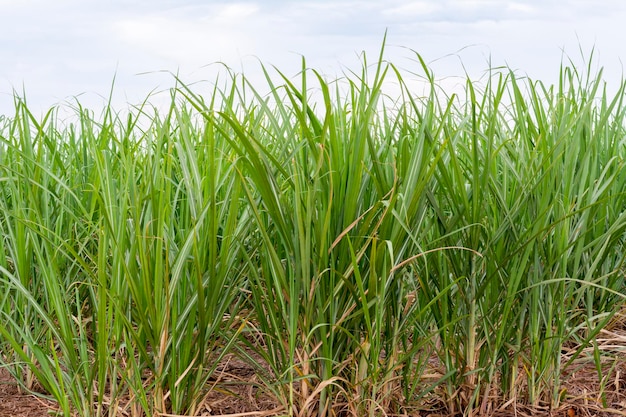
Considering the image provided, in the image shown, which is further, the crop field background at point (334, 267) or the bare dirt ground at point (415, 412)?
the bare dirt ground at point (415, 412)

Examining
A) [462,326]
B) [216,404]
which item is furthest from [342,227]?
[216,404]

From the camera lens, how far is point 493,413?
5.44 feet

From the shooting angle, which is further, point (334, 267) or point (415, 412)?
point (415, 412)

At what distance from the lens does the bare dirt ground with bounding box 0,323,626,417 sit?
167cm

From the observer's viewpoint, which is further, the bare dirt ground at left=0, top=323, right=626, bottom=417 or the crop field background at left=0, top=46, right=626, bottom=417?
the bare dirt ground at left=0, top=323, right=626, bottom=417

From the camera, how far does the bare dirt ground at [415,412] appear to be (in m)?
1.67

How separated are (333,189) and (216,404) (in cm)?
70

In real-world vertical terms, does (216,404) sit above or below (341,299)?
below

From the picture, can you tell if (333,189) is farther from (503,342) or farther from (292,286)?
(503,342)

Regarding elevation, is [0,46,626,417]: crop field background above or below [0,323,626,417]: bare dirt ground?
above

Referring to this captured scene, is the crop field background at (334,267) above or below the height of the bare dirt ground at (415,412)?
above

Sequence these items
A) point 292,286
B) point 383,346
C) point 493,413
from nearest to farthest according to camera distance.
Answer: point 292,286 < point 383,346 < point 493,413

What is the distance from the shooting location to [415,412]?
Answer: 5.36 ft

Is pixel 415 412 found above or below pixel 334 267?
below
